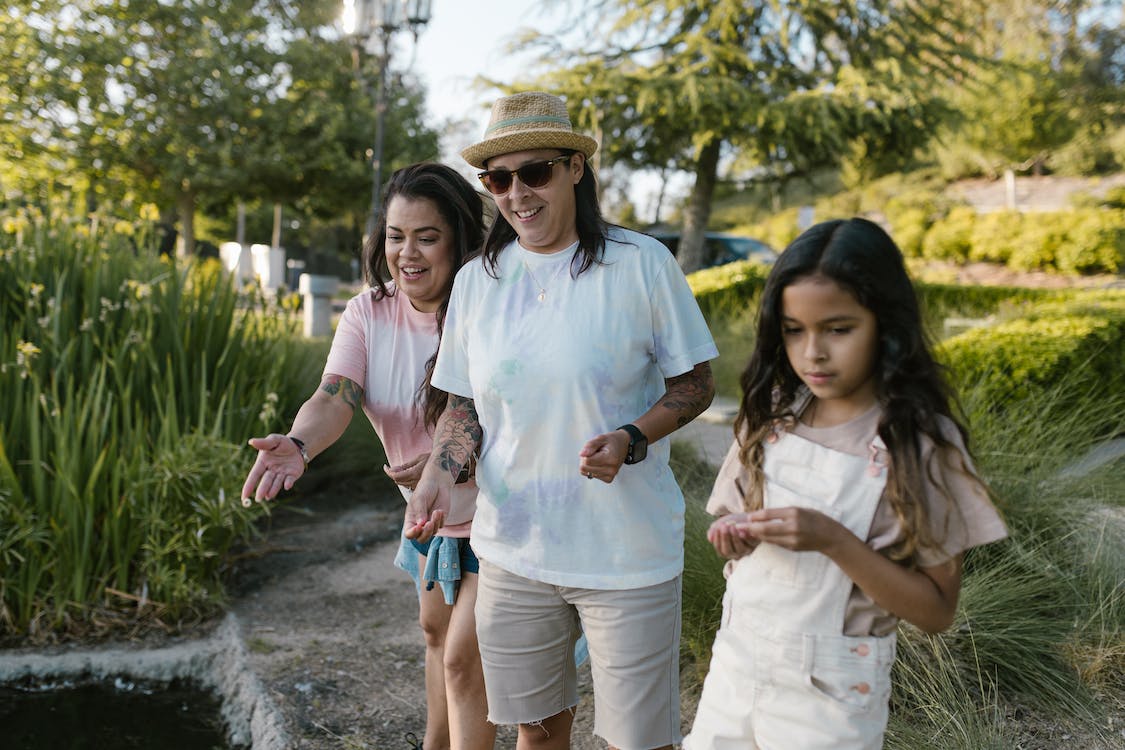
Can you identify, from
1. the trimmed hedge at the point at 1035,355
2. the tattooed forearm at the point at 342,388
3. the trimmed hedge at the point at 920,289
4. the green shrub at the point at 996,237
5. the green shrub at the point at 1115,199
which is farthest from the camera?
the green shrub at the point at 1115,199

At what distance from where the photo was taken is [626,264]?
6.43ft

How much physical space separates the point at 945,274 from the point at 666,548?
64.4 ft

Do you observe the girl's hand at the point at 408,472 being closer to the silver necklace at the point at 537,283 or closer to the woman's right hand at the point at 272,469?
the woman's right hand at the point at 272,469

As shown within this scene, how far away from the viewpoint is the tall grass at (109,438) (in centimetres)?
395

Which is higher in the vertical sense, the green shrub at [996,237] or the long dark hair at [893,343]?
the green shrub at [996,237]

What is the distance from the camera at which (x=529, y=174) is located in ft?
6.59

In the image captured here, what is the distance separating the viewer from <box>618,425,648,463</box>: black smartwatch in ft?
6.00

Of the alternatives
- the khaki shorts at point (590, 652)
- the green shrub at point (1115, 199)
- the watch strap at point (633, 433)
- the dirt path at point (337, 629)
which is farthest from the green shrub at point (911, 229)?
the watch strap at point (633, 433)

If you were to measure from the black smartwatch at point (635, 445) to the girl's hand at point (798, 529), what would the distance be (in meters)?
0.45

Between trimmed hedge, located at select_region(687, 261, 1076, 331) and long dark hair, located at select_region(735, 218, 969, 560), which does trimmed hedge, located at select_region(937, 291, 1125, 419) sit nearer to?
long dark hair, located at select_region(735, 218, 969, 560)

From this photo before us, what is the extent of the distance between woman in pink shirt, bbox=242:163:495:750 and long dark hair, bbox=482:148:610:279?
28 cm

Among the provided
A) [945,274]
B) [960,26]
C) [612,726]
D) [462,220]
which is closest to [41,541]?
[462,220]

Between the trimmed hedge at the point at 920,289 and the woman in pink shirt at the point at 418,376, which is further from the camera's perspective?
the trimmed hedge at the point at 920,289

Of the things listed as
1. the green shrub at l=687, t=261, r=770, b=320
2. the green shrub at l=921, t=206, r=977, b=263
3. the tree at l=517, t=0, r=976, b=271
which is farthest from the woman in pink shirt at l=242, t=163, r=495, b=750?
the green shrub at l=921, t=206, r=977, b=263
